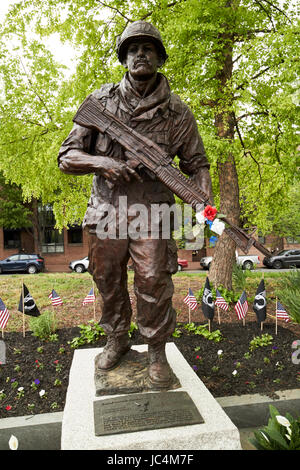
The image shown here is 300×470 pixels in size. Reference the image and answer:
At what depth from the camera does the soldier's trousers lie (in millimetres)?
3191

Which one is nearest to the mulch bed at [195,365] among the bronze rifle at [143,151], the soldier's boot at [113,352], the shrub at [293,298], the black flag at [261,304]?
the shrub at [293,298]

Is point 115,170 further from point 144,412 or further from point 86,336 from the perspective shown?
point 86,336

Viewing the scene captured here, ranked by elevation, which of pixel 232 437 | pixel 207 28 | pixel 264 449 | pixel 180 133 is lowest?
pixel 264 449

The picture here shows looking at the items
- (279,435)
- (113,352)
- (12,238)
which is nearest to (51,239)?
(12,238)

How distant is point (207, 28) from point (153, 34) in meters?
3.75

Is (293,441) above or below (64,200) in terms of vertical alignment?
below

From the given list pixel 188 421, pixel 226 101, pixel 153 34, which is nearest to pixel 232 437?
pixel 188 421

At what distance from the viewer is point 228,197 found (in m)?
7.97

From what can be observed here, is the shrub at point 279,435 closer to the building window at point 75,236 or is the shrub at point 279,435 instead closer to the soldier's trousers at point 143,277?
the soldier's trousers at point 143,277

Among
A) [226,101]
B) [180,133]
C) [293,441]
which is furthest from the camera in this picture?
[226,101]

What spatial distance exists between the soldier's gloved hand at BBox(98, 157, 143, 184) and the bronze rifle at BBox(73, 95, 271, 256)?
10 cm

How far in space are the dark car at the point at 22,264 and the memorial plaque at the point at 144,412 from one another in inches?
761

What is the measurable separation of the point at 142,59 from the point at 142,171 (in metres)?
0.94
